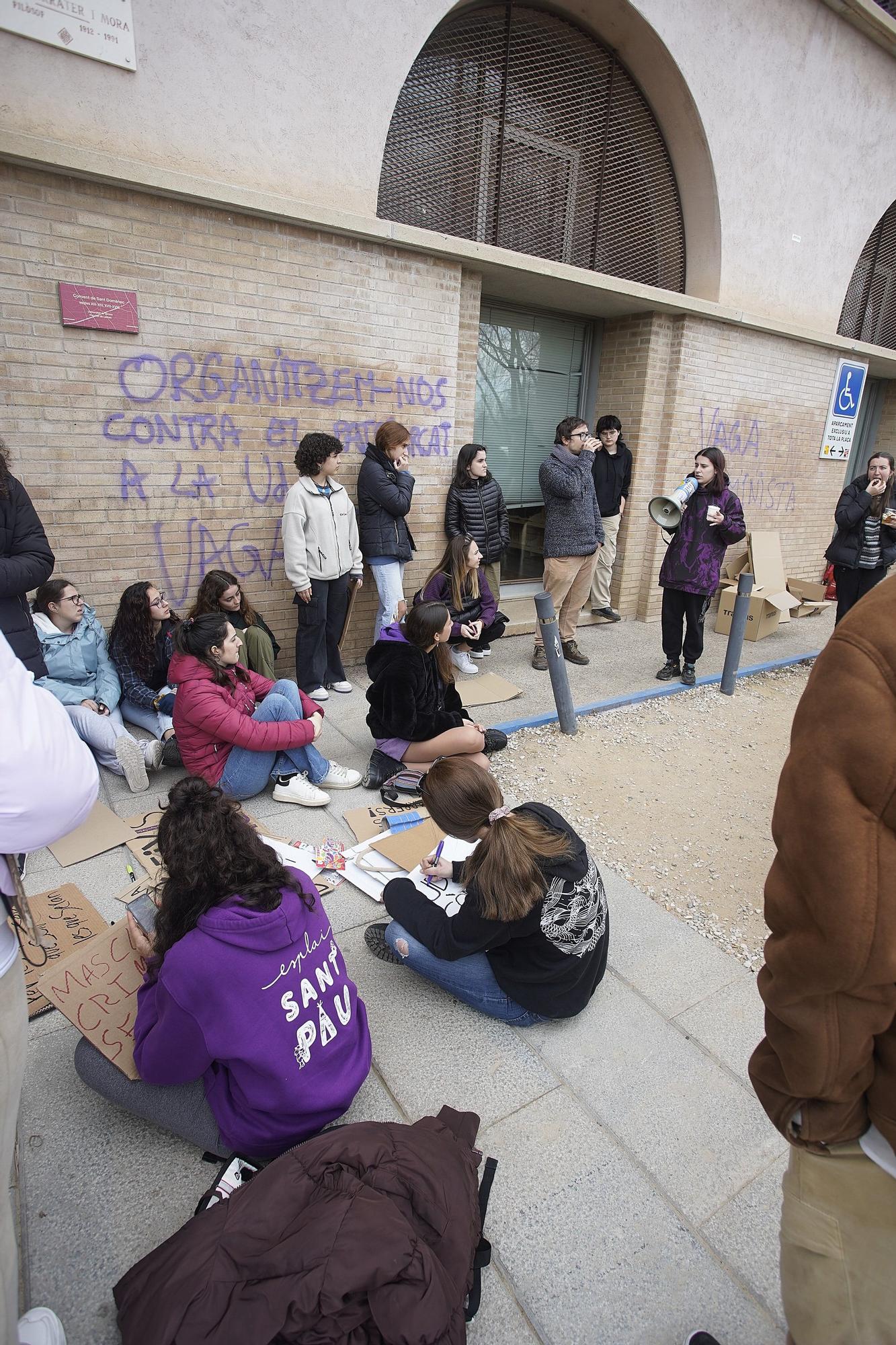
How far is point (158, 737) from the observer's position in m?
4.46

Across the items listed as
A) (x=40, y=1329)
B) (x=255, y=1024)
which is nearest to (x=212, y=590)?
(x=255, y=1024)

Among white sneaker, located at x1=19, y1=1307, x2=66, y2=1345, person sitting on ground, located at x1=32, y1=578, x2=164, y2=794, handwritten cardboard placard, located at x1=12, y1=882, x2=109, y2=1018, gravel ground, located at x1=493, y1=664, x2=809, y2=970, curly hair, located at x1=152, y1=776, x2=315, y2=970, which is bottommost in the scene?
gravel ground, located at x1=493, y1=664, x2=809, y2=970

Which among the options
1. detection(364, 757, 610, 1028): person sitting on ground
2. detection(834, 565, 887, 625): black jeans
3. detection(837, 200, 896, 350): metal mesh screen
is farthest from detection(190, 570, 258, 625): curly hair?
detection(837, 200, 896, 350): metal mesh screen

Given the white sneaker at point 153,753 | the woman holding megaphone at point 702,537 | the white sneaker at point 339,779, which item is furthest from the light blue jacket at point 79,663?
the woman holding megaphone at point 702,537

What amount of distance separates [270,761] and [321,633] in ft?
5.33

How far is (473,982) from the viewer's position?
250 cm

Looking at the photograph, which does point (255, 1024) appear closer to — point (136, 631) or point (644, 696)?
point (136, 631)

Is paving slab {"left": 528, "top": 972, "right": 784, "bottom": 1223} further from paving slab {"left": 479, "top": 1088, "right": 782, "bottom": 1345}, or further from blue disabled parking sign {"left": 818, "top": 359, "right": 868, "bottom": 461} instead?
blue disabled parking sign {"left": 818, "top": 359, "right": 868, "bottom": 461}

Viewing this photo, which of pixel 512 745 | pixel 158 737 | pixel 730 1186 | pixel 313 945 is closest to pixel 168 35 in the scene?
pixel 158 737

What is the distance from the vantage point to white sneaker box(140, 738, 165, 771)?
407 cm

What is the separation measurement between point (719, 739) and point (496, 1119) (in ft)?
11.9

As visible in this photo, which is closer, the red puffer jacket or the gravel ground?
the gravel ground

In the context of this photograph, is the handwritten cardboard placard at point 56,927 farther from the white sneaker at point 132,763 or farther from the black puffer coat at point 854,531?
the black puffer coat at point 854,531

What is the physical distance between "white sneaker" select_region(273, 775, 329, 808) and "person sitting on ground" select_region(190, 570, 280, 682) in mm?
890
